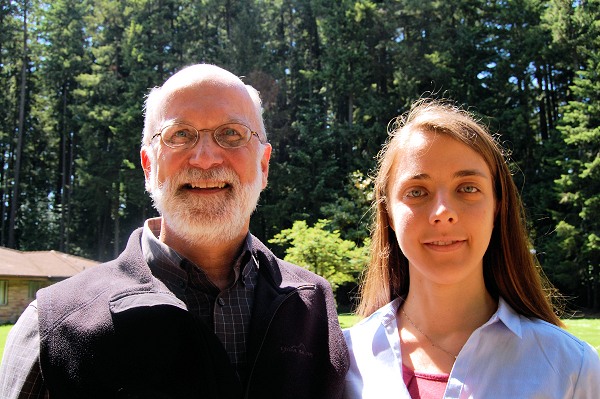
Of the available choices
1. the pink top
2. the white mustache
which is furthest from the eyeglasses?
the pink top

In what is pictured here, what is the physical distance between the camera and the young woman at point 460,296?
1942mm

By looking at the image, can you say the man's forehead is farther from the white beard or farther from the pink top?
the pink top

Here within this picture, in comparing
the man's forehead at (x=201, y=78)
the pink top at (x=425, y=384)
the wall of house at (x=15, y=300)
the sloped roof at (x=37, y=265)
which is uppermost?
the man's forehead at (x=201, y=78)

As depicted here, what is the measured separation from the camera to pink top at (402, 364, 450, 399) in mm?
2020

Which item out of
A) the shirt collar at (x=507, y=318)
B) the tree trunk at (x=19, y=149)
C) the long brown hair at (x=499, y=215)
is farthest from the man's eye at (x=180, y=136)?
the tree trunk at (x=19, y=149)

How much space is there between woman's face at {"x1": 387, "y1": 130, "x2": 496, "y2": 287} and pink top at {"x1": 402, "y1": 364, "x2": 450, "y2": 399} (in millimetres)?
367

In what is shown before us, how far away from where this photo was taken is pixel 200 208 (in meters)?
2.25

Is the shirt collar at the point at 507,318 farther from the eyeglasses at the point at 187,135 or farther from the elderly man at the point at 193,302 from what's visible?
the eyeglasses at the point at 187,135

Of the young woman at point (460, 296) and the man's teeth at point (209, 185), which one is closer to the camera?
the young woman at point (460, 296)

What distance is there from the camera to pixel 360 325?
247 cm

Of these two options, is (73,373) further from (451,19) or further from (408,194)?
(451,19)

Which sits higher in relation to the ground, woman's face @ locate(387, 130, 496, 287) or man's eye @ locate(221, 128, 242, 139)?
man's eye @ locate(221, 128, 242, 139)

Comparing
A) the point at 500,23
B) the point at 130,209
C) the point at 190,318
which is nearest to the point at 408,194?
the point at 190,318

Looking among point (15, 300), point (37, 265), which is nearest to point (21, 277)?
point (15, 300)
